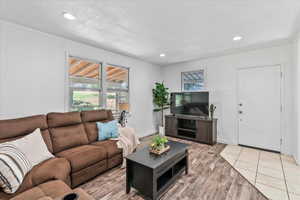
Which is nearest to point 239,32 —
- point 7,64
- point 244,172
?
point 244,172

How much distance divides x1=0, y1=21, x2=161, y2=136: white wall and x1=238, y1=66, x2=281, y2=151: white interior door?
159 inches

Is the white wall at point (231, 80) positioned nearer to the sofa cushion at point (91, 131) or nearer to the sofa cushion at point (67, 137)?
the sofa cushion at point (91, 131)

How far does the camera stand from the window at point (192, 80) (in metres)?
4.61

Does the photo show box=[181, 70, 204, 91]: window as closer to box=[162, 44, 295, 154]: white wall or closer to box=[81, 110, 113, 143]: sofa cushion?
box=[162, 44, 295, 154]: white wall

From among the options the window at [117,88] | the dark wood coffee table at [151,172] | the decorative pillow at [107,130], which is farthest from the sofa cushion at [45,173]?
the window at [117,88]

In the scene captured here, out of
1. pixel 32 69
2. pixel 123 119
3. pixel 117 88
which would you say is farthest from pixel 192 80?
pixel 32 69

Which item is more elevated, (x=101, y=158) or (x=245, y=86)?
(x=245, y=86)

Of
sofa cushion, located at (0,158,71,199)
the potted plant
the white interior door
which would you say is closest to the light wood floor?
sofa cushion, located at (0,158,71,199)

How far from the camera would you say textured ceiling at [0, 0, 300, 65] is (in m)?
1.84

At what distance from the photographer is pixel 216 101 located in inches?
167

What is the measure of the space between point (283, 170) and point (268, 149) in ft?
3.46

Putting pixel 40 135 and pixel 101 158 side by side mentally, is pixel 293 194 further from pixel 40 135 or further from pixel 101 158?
pixel 40 135

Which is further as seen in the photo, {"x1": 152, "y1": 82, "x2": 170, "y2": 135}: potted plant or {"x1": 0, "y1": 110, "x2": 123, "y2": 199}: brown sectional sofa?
{"x1": 152, "y1": 82, "x2": 170, "y2": 135}: potted plant

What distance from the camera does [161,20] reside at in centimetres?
222
